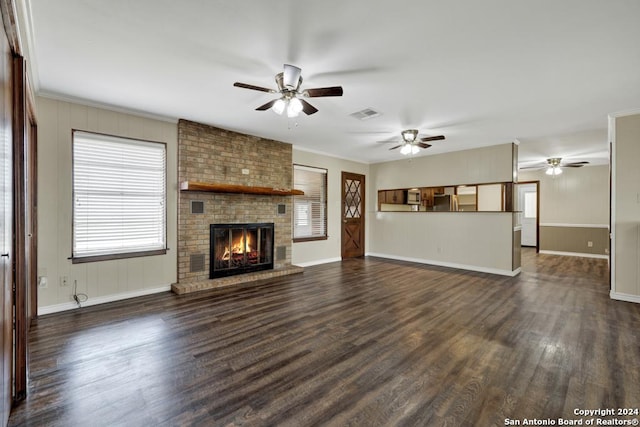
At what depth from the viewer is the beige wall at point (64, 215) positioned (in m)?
3.58

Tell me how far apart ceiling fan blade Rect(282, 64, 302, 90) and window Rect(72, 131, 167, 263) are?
2.74 m

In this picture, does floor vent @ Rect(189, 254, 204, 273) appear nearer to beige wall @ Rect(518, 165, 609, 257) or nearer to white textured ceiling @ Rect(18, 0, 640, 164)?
white textured ceiling @ Rect(18, 0, 640, 164)

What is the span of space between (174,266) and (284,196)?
8.27ft

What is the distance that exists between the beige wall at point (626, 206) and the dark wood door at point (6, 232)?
6.64m

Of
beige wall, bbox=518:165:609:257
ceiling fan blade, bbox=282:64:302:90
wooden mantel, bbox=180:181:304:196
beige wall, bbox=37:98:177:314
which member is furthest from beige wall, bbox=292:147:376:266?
beige wall, bbox=518:165:609:257

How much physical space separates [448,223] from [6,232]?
7087 mm

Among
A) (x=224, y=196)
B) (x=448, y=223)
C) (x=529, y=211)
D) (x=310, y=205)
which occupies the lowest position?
(x=448, y=223)

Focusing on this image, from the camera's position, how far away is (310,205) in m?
6.97

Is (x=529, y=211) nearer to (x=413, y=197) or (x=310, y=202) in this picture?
(x=413, y=197)

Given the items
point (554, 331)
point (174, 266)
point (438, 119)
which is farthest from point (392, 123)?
point (174, 266)

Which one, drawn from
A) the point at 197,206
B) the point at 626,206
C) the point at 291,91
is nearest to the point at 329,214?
the point at 197,206

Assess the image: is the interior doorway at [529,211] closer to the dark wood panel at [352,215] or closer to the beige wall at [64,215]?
the dark wood panel at [352,215]

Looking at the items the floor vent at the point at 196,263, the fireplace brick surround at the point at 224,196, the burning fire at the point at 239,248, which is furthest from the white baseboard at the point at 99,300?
the burning fire at the point at 239,248

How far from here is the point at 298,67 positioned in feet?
9.33
